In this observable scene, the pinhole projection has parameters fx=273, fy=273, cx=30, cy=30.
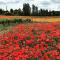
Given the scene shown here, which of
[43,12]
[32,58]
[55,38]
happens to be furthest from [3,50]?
[43,12]

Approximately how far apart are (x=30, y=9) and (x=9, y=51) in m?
54.8

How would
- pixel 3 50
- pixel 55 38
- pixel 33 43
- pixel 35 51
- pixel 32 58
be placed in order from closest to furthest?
pixel 32 58, pixel 35 51, pixel 3 50, pixel 33 43, pixel 55 38

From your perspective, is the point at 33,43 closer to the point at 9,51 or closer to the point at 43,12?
the point at 9,51

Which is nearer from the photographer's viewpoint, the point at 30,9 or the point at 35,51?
the point at 35,51

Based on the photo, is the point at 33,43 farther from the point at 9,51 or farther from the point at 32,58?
the point at 32,58

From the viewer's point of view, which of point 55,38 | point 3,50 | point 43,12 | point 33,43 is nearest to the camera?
point 3,50

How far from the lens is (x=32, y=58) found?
9844mm

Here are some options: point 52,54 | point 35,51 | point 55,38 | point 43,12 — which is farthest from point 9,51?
point 43,12

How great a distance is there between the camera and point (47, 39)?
45.5 feet

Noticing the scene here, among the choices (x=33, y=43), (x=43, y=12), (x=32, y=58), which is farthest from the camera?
(x=43, y=12)

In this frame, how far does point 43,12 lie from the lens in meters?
61.9

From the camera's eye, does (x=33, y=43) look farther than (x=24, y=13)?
No

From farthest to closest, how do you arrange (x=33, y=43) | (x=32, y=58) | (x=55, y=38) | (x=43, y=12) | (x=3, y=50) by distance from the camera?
1. (x=43, y=12)
2. (x=55, y=38)
3. (x=33, y=43)
4. (x=3, y=50)
5. (x=32, y=58)

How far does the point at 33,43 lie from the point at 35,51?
257 centimetres
